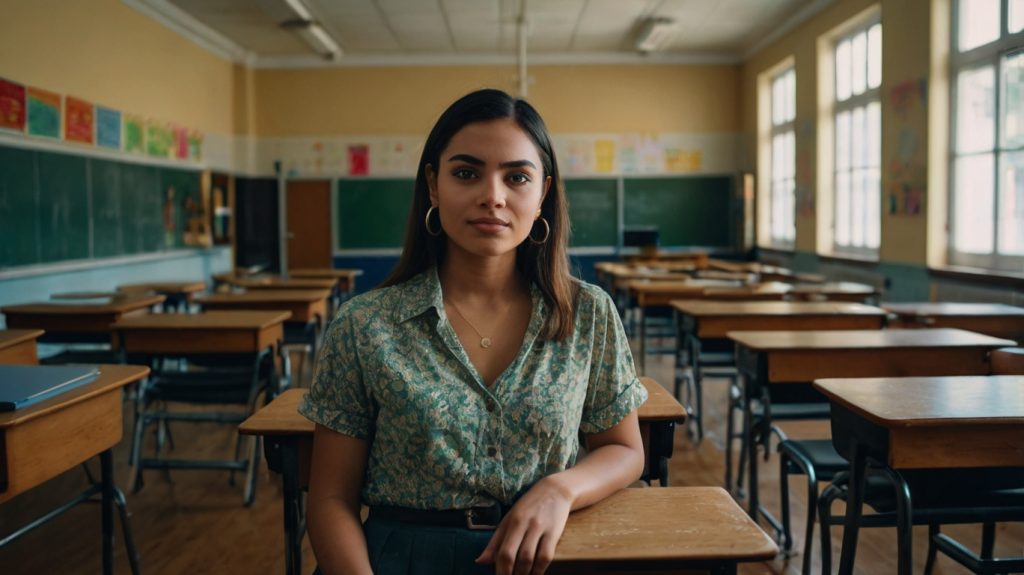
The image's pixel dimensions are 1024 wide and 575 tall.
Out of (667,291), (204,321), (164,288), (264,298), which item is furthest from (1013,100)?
(164,288)

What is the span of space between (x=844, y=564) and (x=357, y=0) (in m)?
6.80

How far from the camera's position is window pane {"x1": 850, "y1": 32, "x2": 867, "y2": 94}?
22.8 ft

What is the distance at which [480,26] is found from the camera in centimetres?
854

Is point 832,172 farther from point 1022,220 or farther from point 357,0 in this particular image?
point 357,0

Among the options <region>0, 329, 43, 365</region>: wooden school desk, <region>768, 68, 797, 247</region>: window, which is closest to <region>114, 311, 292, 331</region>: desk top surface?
<region>0, 329, 43, 365</region>: wooden school desk

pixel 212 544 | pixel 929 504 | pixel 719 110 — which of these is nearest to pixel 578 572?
pixel 929 504

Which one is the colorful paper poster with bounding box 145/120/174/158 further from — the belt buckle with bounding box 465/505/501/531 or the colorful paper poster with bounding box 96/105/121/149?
the belt buckle with bounding box 465/505/501/531

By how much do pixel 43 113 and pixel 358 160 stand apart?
14.7ft

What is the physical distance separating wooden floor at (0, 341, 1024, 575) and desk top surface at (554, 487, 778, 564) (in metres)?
1.49

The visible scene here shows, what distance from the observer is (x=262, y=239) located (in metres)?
9.70

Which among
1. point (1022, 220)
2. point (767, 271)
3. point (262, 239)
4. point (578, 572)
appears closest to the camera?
point (578, 572)

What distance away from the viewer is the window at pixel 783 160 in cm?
859

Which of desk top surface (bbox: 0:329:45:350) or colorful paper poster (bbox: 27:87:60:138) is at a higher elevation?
colorful paper poster (bbox: 27:87:60:138)

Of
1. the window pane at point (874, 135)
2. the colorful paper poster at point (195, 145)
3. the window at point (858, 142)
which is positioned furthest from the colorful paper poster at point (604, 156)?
the colorful paper poster at point (195, 145)
